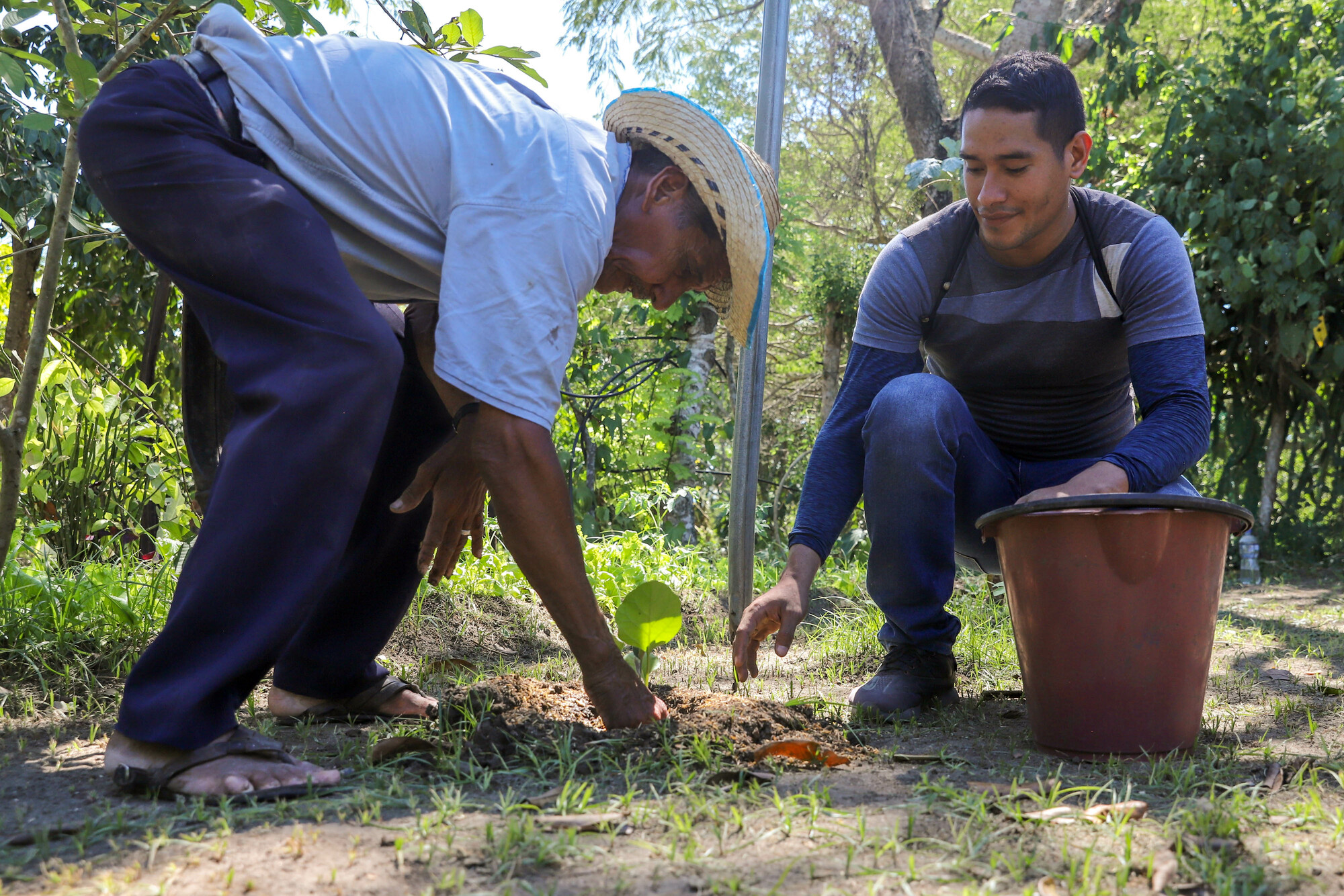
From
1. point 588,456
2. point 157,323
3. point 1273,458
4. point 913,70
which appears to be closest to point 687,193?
point 157,323

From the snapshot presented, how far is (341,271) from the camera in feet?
5.32

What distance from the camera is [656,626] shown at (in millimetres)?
2070

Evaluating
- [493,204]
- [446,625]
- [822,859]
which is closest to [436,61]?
[493,204]

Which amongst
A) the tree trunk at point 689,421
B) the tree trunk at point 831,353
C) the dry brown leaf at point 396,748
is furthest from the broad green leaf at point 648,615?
the tree trunk at point 831,353

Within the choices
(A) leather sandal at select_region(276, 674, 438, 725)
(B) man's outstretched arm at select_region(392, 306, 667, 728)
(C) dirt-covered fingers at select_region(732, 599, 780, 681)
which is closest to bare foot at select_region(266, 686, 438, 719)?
(A) leather sandal at select_region(276, 674, 438, 725)

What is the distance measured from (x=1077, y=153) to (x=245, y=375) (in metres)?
1.86

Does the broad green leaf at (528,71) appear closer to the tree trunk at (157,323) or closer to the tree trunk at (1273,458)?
the tree trunk at (157,323)

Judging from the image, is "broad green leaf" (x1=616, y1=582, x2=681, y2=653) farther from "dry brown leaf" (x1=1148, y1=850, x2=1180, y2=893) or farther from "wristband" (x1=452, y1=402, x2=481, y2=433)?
"dry brown leaf" (x1=1148, y1=850, x2=1180, y2=893)

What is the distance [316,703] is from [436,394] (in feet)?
2.28

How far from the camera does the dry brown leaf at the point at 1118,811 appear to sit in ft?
4.53

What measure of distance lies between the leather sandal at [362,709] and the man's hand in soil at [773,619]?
2.15ft

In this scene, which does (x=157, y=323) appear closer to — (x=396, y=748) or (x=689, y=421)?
(x=396, y=748)

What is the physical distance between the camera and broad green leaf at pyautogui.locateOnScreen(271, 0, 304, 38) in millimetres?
2037

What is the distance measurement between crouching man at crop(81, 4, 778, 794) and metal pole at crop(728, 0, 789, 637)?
1068mm
